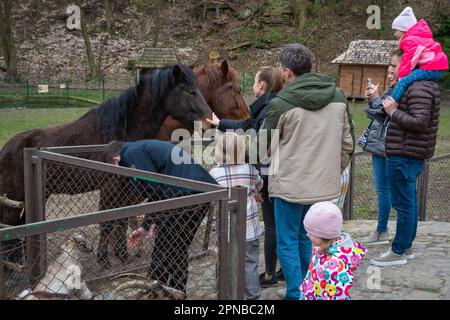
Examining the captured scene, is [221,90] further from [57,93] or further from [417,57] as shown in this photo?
[57,93]

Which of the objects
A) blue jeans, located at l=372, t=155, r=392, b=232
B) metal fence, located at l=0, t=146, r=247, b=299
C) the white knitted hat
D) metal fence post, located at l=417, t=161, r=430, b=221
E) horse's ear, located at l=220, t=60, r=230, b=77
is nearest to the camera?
metal fence, located at l=0, t=146, r=247, b=299

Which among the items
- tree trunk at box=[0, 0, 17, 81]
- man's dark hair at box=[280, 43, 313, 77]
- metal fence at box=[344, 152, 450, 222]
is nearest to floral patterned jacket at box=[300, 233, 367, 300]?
man's dark hair at box=[280, 43, 313, 77]

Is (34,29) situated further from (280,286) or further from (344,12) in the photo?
(280,286)

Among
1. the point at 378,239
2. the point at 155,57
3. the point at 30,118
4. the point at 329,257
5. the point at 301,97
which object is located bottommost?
the point at 30,118

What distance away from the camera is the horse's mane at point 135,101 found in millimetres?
5309

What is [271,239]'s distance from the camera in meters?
4.61

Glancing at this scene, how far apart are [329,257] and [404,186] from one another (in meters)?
1.76

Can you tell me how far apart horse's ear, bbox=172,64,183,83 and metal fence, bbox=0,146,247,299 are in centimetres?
106

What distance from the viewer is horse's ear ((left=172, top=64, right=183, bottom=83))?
536 centimetres

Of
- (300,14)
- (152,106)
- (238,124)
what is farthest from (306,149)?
(300,14)

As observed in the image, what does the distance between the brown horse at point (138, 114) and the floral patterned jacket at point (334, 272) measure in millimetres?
2514

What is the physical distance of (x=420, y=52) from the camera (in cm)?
462

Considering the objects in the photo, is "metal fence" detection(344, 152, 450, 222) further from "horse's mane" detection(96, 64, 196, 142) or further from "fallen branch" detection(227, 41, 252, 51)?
"fallen branch" detection(227, 41, 252, 51)

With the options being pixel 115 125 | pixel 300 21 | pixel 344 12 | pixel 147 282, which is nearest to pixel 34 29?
pixel 300 21
